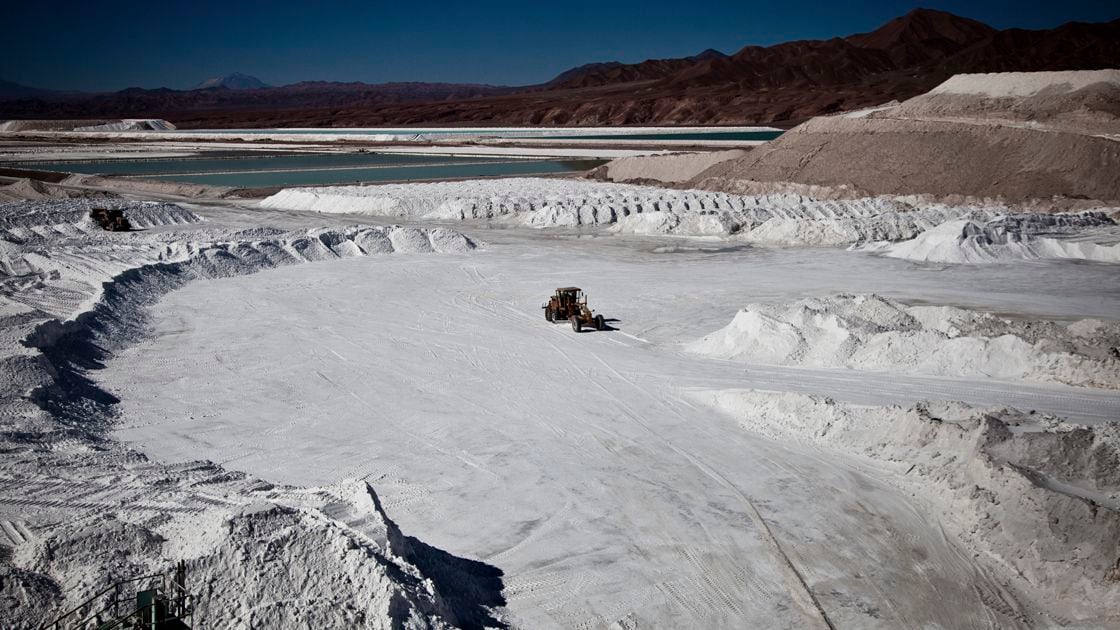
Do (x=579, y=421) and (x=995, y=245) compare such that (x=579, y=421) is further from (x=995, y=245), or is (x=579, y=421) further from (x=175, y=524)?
(x=995, y=245)

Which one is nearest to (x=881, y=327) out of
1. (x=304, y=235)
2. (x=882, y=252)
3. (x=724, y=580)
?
(x=724, y=580)

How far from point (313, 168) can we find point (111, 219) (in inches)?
1134

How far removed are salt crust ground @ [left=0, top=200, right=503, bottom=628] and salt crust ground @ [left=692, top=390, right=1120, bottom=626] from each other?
5.48 m

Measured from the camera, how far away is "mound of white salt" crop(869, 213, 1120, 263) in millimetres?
25391

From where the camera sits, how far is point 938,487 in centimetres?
1049

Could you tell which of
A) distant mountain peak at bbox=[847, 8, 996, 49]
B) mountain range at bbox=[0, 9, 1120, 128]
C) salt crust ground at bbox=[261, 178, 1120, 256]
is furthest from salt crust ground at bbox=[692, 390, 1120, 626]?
distant mountain peak at bbox=[847, 8, 996, 49]

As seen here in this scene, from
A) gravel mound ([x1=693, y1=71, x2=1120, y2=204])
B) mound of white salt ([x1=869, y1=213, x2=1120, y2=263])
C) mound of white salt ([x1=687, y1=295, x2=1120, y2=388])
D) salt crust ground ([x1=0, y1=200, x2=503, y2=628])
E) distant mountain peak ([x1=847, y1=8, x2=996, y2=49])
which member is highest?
distant mountain peak ([x1=847, y1=8, x2=996, y2=49])

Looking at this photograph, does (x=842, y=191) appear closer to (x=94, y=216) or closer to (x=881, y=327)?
(x=881, y=327)

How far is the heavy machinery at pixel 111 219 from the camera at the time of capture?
32.0 meters

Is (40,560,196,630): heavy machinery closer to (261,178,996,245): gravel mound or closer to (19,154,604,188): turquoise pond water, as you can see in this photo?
(261,178,996,245): gravel mound

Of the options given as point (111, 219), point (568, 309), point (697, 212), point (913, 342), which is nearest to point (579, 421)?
point (568, 309)

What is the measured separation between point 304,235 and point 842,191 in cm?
2277

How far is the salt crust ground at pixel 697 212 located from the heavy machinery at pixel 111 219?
27.1 ft

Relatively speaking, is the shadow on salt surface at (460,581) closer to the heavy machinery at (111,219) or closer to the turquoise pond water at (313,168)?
the heavy machinery at (111,219)
